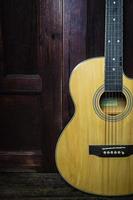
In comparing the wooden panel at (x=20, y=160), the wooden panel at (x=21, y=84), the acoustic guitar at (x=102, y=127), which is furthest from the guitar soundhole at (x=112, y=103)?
the wooden panel at (x=20, y=160)

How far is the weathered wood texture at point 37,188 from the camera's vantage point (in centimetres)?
152

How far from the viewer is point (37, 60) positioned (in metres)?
1.70

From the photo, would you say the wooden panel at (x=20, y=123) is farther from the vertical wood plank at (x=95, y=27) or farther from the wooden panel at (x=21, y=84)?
the vertical wood plank at (x=95, y=27)

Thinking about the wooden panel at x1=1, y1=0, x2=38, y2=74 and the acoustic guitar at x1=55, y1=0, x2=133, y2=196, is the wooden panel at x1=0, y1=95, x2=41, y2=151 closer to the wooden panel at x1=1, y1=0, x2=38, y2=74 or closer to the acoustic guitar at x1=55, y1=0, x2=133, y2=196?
the wooden panel at x1=1, y1=0, x2=38, y2=74

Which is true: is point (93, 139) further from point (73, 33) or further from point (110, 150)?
point (73, 33)

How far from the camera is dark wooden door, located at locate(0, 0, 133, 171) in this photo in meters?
1.64

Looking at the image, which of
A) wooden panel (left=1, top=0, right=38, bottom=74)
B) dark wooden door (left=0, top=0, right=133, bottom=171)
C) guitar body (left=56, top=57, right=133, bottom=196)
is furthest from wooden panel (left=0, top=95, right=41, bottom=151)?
guitar body (left=56, top=57, right=133, bottom=196)

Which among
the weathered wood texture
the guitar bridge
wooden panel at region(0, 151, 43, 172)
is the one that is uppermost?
the guitar bridge

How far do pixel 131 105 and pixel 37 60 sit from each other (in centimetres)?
59

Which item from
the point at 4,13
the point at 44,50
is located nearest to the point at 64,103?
the point at 44,50

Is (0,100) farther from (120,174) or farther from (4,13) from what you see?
(120,174)

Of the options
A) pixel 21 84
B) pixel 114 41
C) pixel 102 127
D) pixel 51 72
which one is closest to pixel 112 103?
pixel 102 127

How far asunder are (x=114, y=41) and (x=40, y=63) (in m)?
0.48

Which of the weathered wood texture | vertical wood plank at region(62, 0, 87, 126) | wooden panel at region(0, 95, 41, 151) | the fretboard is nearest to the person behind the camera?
the fretboard
